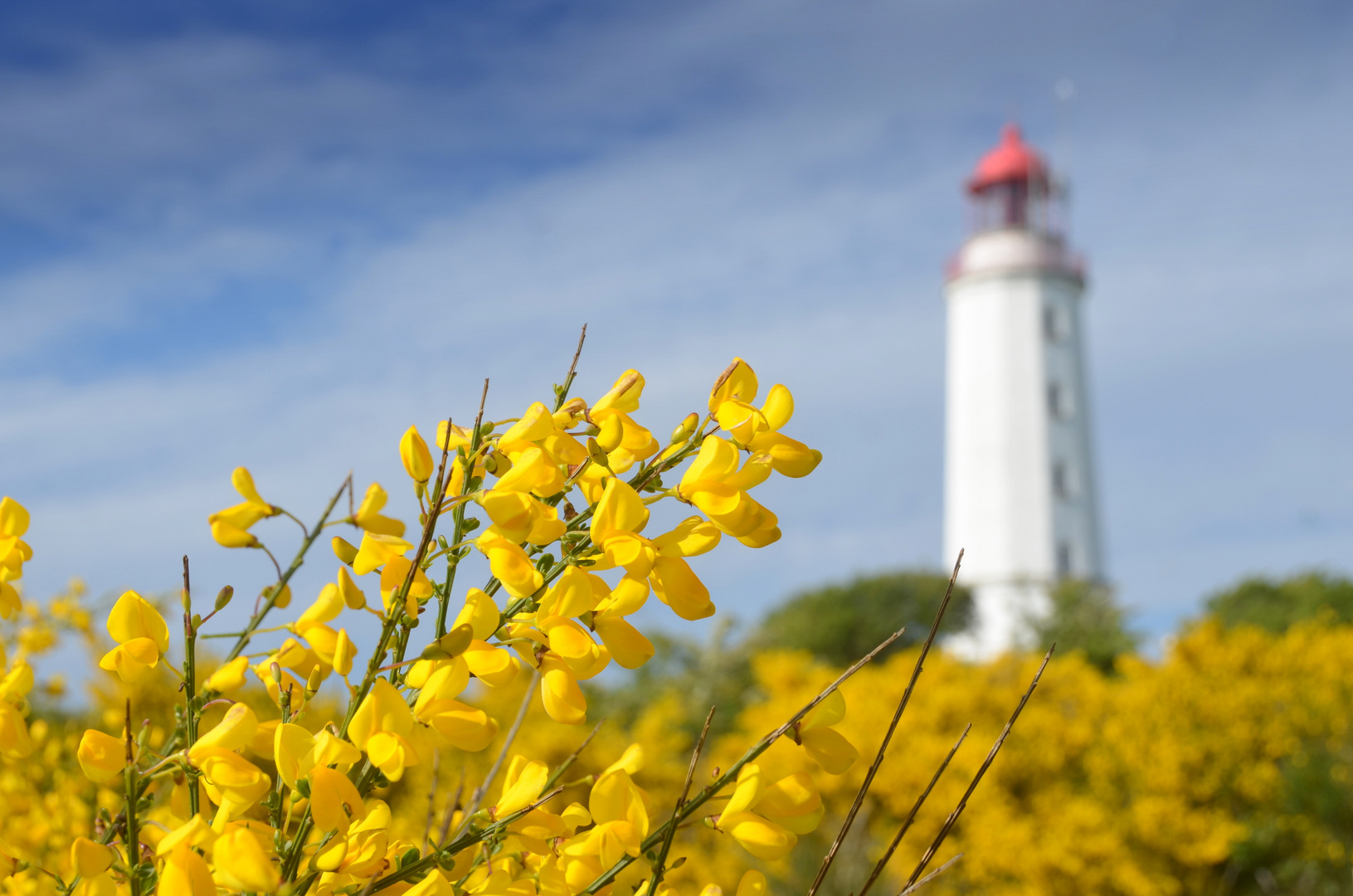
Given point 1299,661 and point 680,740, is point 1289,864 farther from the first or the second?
point 680,740

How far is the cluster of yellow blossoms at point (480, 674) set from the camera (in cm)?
65

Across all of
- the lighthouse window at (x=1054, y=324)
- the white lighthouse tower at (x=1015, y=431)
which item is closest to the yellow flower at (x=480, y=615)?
the white lighthouse tower at (x=1015, y=431)

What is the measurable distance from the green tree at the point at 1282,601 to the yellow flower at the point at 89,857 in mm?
13553

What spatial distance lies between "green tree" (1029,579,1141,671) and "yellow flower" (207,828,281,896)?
40.1 feet

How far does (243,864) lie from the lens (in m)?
0.59

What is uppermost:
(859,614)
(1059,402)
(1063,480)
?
(1059,402)

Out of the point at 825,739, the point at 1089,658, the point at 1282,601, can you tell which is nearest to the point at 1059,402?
the point at 1282,601

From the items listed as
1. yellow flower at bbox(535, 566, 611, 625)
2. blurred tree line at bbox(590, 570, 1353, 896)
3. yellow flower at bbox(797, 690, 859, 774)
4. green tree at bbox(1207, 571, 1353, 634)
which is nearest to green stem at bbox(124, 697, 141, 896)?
yellow flower at bbox(535, 566, 611, 625)

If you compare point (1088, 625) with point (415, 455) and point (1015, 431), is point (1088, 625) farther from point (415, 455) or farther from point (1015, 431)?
point (415, 455)

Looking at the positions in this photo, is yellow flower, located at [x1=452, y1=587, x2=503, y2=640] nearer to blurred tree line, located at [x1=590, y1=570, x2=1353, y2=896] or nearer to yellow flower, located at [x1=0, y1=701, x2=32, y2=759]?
yellow flower, located at [x1=0, y1=701, x2=32, y2=759]

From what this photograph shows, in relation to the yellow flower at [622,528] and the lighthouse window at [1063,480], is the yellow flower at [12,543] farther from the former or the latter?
the lighthouse window at [1063,480]

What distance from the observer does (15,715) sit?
0.80m

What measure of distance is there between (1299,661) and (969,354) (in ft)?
40.2

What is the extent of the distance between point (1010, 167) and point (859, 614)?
9.22 metres
